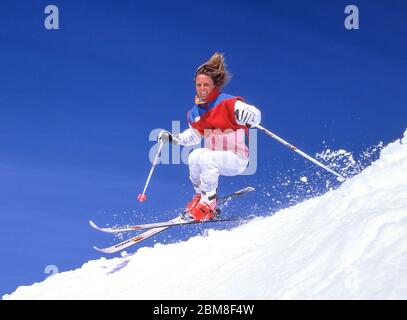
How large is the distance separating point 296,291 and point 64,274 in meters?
4.73

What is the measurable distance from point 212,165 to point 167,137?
3.93 feet

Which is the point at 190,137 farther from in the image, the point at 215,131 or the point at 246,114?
the point at 246,114

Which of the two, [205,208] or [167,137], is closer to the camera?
[205,208]

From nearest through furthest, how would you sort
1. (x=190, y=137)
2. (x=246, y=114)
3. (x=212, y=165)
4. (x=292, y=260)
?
(x=292, y=260) → (x=246, y=114) → (x=212, y=165) → (x=190, y=137)

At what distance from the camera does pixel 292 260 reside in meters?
4.05

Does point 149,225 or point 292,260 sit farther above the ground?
point 149,225

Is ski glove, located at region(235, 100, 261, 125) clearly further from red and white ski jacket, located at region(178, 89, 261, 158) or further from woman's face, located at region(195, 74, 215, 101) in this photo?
woman's face, located at region(195, 74, 215, 101)

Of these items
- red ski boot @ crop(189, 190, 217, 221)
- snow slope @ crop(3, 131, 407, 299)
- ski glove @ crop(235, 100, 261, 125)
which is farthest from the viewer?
red ski boot @ crop(189, 190, 217, 221)

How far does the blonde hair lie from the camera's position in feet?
24.0

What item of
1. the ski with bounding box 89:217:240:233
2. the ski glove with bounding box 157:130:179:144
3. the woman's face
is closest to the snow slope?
the ski with bounding box 89:217:240:233

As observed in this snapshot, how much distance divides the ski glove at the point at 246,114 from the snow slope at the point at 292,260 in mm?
1530

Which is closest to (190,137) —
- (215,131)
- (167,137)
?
(167,137)

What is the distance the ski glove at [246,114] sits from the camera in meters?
6.99
